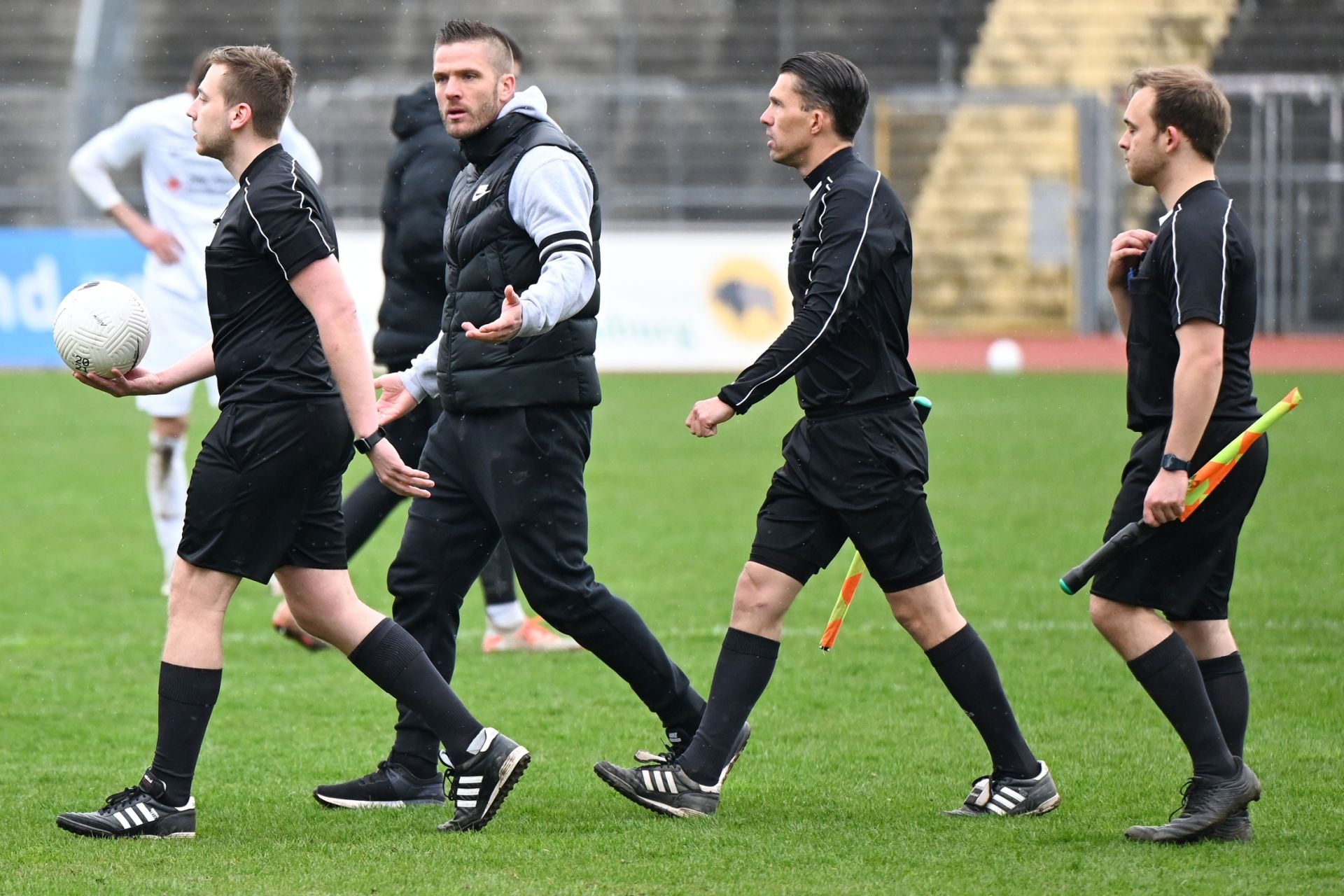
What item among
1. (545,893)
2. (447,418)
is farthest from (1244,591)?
(545,893)

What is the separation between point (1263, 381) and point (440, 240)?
45.4 ft

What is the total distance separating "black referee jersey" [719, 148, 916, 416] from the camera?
4.58 m

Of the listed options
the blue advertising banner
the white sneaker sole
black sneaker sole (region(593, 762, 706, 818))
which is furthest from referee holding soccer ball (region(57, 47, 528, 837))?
the blue advertising banner

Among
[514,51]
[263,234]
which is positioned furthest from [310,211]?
[514,51]

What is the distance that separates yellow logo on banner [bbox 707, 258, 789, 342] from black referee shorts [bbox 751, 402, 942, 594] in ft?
48.1

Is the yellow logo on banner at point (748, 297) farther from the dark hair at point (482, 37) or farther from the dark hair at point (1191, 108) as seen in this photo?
the dark hair at point (1191, 108)

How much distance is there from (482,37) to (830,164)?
3.27ft

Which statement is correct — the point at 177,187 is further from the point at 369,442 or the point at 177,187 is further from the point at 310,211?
the point at 369,442

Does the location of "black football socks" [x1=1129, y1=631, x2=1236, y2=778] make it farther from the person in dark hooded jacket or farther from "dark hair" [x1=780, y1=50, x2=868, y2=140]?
the person in dark hooded jacket

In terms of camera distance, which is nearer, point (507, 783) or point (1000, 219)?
point (507, 783)

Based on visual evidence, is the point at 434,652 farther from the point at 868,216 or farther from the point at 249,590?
the point at 249,590

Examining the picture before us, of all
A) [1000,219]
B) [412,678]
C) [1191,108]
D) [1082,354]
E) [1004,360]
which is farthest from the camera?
[1000,219]

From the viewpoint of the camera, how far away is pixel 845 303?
15.0ft

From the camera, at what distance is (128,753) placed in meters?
5.56
